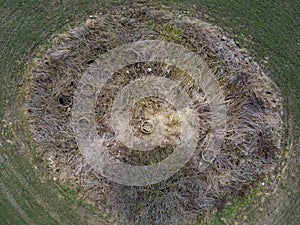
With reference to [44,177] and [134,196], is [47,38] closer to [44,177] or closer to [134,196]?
[44,177]

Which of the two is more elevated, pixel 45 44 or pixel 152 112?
pixel 45 44

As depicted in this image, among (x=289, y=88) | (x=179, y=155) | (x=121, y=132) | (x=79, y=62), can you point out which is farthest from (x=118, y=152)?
(x=289, y=88)

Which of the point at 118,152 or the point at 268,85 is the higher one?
the point at 268,85
